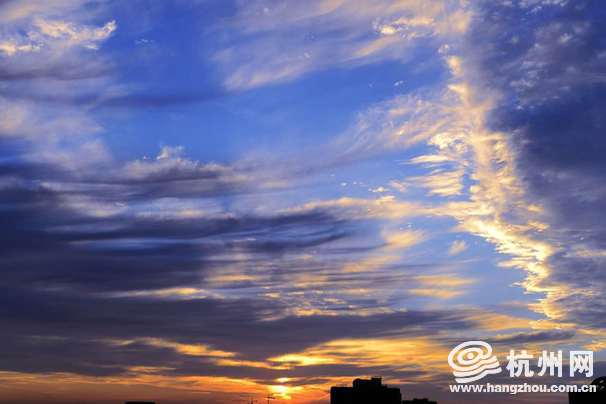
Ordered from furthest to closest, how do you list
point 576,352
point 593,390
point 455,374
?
point 593,390, point 455,374, point 576,352

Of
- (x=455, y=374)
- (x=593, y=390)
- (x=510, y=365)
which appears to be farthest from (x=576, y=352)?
(x=593, y=390)

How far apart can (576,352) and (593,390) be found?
72.7 meters

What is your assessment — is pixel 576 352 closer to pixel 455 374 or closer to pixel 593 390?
pixel 455 374

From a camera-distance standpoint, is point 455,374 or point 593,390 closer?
point 455,374

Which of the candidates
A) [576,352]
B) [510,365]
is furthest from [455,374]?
[576,352]

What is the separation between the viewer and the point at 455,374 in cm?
15375

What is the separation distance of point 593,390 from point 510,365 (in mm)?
73337

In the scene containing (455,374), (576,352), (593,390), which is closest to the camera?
(576,352)

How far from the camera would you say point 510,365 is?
141m

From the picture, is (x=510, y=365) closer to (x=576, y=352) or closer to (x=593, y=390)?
(x=576, y=352)

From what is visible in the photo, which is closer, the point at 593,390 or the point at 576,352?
the point at 576,352

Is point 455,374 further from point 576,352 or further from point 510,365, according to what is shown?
point 576,352

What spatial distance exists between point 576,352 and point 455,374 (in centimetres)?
2795

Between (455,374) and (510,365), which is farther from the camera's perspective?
(455,374)
